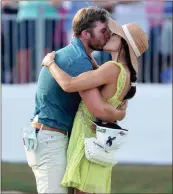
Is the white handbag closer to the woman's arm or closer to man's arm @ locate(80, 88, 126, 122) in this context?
man's arm @ locate(80, 88, 126, 122)

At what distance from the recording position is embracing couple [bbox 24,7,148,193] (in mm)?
4754

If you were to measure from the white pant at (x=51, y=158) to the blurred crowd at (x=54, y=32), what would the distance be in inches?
168

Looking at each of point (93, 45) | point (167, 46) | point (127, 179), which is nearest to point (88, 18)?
point (93, 45)

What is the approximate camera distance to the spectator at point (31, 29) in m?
9.20

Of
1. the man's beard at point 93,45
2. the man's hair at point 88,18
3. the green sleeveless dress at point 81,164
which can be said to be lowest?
the green sleeveless dress at point 81,164

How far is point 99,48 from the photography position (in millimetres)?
4863

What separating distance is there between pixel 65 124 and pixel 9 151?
432 centimetres

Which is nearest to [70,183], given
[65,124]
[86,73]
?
[65,124]

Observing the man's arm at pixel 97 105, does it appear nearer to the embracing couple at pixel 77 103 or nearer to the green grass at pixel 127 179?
the embracing couple at pixel 77 103

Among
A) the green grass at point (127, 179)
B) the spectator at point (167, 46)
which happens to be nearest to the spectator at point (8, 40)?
the green grass at point (127, 179)

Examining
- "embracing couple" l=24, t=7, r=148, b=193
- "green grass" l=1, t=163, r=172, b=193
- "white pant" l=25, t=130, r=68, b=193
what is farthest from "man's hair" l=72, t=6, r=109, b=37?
"green grass" l=1, t=163, r=172, b=193

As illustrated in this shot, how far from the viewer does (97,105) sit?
15.3ft

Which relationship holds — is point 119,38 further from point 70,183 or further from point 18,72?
point 18,72

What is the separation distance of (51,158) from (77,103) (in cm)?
37
